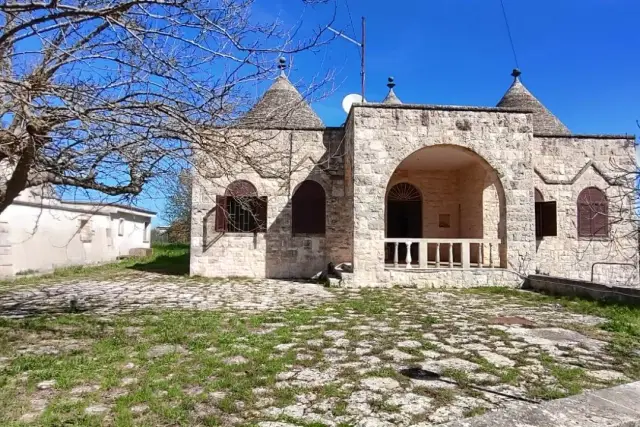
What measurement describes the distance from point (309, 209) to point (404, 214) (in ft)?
13.9

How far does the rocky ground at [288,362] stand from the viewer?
2857 millimetres

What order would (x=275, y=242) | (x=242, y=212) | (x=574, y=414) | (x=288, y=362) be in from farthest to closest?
(x=242, y=212) → (x=275, y=242) → (x=288, y=362) → (x=574, y=414)

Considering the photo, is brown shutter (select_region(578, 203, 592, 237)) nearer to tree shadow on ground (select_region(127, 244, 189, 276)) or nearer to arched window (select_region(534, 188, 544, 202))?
arched window (select_region(534, 188, 544, 202))

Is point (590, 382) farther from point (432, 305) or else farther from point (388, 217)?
point (388, 217)

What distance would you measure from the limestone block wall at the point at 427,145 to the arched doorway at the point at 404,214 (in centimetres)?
362

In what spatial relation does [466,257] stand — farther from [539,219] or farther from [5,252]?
[5,252]

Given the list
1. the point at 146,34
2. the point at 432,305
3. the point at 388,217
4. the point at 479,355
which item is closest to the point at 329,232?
the point at 388,217

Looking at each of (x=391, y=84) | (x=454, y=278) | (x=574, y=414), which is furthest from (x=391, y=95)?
(x=574, y=414)

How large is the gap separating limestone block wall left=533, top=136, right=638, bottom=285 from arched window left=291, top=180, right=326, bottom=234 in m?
6.14

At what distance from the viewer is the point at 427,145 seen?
10.3 metres

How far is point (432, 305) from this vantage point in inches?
291

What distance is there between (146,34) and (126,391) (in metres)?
2.87

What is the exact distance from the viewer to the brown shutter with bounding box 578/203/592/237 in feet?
40.3

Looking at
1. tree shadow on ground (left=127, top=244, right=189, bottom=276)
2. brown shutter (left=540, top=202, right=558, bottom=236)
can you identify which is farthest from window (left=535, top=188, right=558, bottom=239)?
tree shadow on ground (left=127, top=244, right=189, bottom=276)
